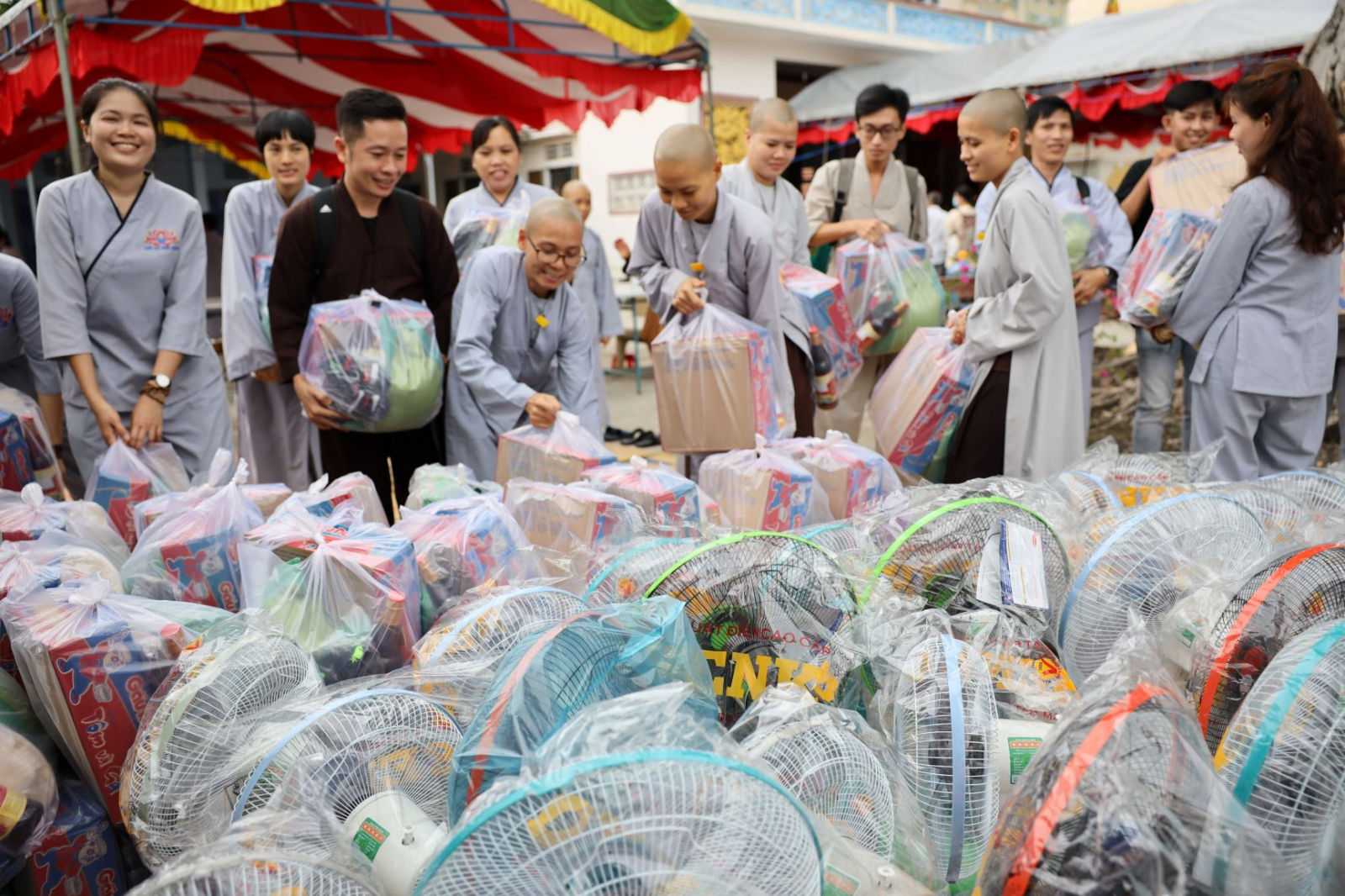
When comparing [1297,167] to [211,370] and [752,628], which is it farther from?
[211,370]

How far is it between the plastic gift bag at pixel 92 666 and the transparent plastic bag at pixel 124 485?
102 cm

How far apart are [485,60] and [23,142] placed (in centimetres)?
425

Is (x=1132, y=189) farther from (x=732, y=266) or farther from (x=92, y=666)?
(x=92, y=666)

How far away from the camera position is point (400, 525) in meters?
1.96

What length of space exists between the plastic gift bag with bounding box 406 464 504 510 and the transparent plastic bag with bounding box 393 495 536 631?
0.72 feet

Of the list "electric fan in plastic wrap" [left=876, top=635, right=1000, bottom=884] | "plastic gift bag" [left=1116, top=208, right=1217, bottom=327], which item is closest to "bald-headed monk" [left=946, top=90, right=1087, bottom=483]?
"plastic gift bag" [left=1116, top=208, right=1217, bottom=327]

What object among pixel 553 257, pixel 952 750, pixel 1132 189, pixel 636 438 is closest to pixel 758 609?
pixel 952 750

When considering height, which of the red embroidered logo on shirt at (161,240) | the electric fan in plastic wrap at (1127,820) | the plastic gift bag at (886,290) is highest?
the red embroidered logo on shirt at (161,240)

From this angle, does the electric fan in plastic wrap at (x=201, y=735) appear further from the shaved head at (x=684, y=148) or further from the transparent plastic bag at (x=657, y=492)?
the shaved head at (x=684, y=148)

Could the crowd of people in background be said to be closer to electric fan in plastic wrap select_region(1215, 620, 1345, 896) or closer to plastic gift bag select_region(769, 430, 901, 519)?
plastic gift bag select_region(769, 430, 901, 519)

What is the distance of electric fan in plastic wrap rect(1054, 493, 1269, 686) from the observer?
156 cm

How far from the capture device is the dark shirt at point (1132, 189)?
4191 millimetres

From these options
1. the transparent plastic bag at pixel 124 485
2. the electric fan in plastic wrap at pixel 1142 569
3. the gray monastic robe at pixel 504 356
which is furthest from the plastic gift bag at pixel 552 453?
the electric fan in plastic wrap at pixel 1142 569

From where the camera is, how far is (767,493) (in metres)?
2.31
